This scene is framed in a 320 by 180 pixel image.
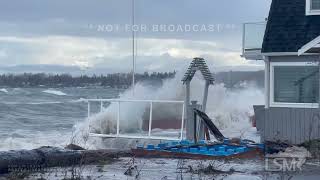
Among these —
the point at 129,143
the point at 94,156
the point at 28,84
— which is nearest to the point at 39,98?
the point at 28,84

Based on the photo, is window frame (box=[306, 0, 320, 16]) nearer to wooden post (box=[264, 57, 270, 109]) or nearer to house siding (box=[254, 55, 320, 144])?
house siding (box=[254, 55, 320, 144])

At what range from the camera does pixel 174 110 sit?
2852cm

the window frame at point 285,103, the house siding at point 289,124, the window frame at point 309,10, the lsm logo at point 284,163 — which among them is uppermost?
the window frame at point 309,10

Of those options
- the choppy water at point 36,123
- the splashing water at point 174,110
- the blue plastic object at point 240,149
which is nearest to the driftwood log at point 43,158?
the blue plastic object at point 240,149

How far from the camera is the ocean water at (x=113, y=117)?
26234 millimetres

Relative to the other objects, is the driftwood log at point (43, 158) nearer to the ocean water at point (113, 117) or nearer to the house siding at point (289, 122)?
the house siding at point (289, 122)

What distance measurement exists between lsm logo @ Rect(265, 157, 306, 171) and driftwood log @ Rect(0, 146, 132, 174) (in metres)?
3.47

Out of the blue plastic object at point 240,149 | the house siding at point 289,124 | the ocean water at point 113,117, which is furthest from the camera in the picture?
the ocean water at point 113,117

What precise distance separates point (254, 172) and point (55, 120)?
98.2ft

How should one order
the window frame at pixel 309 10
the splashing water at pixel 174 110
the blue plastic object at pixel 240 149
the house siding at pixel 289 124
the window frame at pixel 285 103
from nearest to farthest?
the blue plastic object at pixel 240 149
the house siding at pixel 289 124
the window frame at pixel 285 103
the window frame at pixel 309 10
the splashing water at pixel 174 110

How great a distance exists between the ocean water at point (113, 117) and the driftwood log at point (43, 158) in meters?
5.20

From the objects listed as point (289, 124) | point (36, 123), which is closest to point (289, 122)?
point (289, 124)

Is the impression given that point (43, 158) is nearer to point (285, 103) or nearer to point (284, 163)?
point (284, 163)

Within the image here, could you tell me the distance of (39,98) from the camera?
6712 cm
